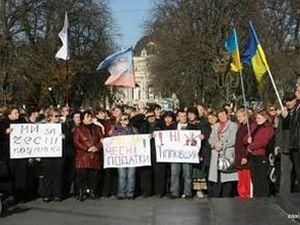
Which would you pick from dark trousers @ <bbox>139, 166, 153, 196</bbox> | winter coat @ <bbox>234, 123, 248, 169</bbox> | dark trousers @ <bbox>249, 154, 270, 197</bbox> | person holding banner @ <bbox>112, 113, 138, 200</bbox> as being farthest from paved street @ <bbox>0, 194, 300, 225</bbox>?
winter coat @ <bbox>234, 123, 248, 169</bbox>

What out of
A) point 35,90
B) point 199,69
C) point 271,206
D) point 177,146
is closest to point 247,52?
point 177,146

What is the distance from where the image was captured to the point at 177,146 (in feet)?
50.6

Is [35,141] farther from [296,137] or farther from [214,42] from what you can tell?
[214,42]

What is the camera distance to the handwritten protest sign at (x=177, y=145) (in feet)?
50.4

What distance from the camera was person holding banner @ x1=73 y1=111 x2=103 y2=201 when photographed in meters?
15.2

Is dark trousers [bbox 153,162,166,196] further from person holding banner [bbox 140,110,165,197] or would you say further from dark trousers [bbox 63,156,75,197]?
dark trousers [bbox 63,156,75,197]

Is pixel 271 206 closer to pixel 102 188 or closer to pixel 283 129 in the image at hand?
pixel 283 129

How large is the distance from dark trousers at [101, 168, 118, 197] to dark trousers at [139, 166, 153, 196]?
0.56 metres

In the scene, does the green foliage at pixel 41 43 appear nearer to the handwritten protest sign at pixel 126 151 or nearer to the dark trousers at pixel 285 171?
the handwritten protest sign at pixel 126 151

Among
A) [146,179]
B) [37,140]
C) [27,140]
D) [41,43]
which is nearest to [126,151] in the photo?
[146,179]

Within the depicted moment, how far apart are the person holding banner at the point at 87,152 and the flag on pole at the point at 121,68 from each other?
10.1 feet

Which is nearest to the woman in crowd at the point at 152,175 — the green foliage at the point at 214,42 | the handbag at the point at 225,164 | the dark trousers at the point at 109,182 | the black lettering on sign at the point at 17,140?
the dark trousers at the point at 109,182

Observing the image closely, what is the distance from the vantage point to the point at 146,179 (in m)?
15.8

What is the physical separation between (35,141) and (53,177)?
82 cm
